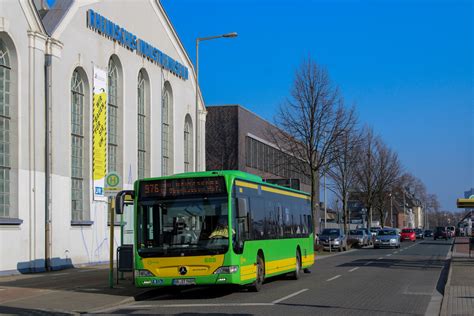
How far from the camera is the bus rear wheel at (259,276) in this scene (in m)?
17.0

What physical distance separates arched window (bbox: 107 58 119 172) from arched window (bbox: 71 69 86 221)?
7.65 feet

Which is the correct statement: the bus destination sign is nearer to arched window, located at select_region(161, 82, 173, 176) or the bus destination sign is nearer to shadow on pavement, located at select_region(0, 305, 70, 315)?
shadow on pavement, located at select_region(0, 305, 70, 315)

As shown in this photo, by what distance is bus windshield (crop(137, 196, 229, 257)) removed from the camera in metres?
15.3

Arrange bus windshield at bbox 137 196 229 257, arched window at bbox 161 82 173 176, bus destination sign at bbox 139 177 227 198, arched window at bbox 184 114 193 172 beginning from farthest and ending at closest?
1. arched window at bbox 184 114 193 172
2. arched window at bbox 161 82 173 176
3. bus destination sign at bbox 139 177 227 198
4. bus windshield at bbox 137 196 229 257

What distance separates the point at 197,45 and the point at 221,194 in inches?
727

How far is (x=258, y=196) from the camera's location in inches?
700

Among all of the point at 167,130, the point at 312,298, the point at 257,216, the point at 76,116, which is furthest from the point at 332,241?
the point at 312,298

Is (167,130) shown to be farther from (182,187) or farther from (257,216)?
(182,187)

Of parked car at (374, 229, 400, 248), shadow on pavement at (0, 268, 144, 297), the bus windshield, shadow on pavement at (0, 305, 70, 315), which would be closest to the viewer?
shadow on pavement at (0, 305, 70, 315)

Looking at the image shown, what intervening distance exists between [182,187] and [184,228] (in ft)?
3.15

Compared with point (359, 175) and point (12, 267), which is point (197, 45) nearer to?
point (12, 267)

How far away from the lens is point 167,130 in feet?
124

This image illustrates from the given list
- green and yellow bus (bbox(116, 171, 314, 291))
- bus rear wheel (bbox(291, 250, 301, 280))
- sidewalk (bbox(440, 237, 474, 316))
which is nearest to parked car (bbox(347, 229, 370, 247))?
sidewalk (bbox(440, 237, 474, 316))

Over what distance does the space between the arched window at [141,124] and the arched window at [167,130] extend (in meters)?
2.46
